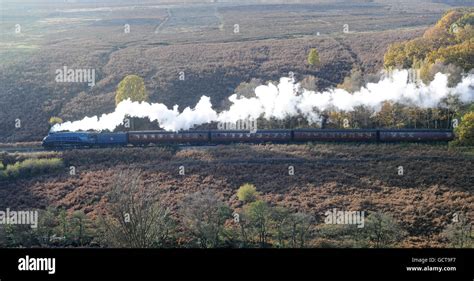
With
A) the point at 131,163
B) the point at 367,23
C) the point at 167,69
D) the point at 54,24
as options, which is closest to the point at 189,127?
the point at 131,163

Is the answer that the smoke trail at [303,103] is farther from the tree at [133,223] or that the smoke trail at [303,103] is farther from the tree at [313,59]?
the tree at [313,59]

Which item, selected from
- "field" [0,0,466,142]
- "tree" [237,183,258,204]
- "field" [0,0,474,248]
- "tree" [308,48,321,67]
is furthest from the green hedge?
"tree" [308,48,321,67]

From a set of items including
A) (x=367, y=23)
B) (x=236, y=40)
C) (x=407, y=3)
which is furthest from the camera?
(x=407, y=3)

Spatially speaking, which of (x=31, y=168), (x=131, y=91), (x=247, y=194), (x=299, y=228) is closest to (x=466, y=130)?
Answer: (x=247, y=194)

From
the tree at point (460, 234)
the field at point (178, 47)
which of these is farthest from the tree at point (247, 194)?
the field at point (178, 47)

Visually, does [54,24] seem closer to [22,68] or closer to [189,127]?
[22,68]

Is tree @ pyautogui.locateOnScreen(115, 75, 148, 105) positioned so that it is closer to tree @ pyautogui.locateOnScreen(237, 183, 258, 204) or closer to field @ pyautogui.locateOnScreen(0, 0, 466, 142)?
field @ pyautogui.locateOnScreen(0, 0, 466, 142)
